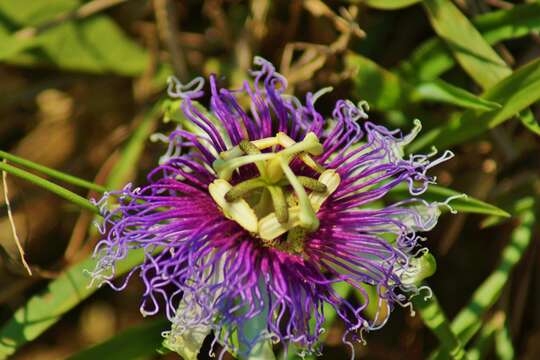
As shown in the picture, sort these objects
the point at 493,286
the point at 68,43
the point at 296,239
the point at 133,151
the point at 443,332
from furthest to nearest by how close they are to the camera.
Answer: the point at 68,43 < the point at 133,151 < the point at 493,286 < the point at 443,332 < the point at 296,239

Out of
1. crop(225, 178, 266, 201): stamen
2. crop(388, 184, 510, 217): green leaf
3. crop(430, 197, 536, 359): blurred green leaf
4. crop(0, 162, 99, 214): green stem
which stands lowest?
crop(430, 197, 536, 359): blurred green leaf

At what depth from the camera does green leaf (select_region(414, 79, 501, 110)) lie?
59.0 inches

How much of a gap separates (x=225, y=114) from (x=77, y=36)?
666 millimetres

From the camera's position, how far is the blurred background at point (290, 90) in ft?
5.66

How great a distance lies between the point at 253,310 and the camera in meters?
1.28

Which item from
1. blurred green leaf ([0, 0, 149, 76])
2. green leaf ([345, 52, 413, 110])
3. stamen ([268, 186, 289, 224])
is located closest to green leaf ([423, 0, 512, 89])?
green leaf ([345, 52, 413, 110])

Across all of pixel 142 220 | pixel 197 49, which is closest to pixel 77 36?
pixel 197 49

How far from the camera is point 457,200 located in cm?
152

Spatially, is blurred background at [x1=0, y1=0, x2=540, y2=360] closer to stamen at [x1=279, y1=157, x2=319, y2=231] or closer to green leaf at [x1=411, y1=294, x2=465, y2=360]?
green leaf at [x1=411, y1=294, x2=465, y2=360]

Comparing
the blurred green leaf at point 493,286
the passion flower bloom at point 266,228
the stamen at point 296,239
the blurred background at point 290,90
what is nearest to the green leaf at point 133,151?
the blurred background at point 290,90

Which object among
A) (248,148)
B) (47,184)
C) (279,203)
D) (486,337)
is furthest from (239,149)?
(486,337)

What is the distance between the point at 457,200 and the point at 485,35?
39cm

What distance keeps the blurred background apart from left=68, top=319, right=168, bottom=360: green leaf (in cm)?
21

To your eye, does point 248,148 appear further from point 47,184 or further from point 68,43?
point 68,43
